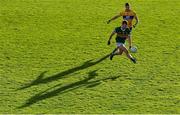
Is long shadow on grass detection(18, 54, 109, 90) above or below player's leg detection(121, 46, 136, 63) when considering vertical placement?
below

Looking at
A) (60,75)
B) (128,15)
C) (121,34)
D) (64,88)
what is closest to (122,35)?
(121,34)

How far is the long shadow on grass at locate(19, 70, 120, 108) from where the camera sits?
55.6 ft

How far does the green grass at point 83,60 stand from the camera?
1683 centimetres

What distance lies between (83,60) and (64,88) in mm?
2590

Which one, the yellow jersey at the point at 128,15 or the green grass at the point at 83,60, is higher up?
the yellow jersey at the point at 128,15

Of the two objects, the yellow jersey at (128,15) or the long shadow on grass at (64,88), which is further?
the yellow jersey at (128,15)

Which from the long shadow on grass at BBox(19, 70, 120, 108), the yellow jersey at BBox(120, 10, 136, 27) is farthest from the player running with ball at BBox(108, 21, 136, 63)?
the yellow jersey at BBox(120, 10, 136, 27)

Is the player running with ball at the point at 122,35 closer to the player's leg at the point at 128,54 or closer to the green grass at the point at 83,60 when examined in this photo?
the player's leg at the point at 128,54

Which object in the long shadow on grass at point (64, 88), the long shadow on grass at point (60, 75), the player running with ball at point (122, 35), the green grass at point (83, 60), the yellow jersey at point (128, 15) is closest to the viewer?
the green grass at point (83, 60)

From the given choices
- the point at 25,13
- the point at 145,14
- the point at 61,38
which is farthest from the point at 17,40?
the point at 145,14

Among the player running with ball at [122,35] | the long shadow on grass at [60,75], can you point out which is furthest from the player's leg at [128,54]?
the long shadow on grass at [60,75]

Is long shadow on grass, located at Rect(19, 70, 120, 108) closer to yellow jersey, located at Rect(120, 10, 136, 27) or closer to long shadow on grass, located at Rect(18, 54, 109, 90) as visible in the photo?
long shadow on grass, located at Rect(18, 54, 109, 90)

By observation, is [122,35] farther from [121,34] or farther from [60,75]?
[60,75]

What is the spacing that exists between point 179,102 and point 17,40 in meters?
8.56
